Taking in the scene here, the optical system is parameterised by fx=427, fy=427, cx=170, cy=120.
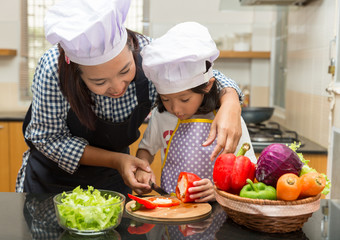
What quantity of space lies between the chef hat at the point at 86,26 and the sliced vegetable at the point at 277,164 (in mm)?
495

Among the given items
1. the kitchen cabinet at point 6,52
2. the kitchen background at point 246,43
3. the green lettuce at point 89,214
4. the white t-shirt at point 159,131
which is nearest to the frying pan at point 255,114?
the kitchen background at point 246,43

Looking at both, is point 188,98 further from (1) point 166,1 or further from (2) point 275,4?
(1) point 166,1

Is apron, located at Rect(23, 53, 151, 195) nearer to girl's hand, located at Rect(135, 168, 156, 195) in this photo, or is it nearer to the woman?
the woman

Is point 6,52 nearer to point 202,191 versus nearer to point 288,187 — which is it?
point 202,191

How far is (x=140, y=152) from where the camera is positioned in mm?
1525

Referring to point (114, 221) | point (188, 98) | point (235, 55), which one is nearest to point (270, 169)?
point (114, 221)

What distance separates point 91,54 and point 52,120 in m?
0.34

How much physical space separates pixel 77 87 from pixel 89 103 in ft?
0.34

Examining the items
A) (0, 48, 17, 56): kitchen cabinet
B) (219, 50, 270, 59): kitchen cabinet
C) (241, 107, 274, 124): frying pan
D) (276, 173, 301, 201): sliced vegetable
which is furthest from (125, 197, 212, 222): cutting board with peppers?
(0, 48, 17, 56): kitchen cabinet

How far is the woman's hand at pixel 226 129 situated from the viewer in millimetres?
1162

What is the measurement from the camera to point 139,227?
95 cm

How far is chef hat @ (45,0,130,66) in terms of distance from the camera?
1.04 meters

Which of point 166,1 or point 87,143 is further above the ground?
point 166,1

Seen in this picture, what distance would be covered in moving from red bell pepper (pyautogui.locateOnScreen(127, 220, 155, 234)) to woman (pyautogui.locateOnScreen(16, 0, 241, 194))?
24cm
